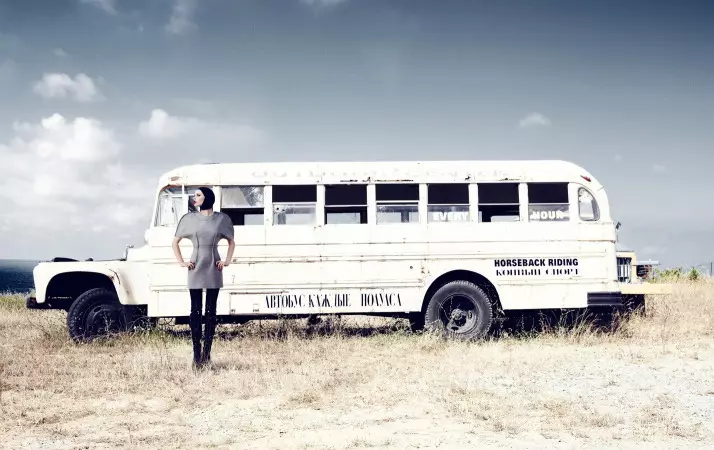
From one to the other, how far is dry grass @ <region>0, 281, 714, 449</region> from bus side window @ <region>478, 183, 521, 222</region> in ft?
6.33

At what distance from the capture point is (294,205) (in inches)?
363

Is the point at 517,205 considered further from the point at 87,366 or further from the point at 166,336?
the point at 87,366

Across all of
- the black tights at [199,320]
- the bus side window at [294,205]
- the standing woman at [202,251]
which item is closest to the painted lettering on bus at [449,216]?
the bus side window at [294,205]

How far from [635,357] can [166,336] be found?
6.81 m

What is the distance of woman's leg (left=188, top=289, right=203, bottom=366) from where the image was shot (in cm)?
696

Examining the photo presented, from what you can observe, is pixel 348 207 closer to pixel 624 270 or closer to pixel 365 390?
pixel 365 390

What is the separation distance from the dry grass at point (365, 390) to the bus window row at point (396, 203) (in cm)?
181

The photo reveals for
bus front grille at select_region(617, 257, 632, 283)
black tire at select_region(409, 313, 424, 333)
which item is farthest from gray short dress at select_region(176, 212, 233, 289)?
bus front grille at select_region(617, 257, 632, 283)

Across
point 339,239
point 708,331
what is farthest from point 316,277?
point 708,331

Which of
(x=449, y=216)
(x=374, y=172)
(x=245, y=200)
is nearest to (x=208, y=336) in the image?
(x=245, y=200)

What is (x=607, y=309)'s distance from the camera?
9172 mm

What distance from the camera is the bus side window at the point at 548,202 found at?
30.5ft

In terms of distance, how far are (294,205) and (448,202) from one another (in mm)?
2371

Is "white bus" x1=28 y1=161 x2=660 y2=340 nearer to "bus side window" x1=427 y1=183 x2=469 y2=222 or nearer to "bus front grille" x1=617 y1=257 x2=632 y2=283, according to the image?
"bus side window" x1=427 y1=183 x2=469 y2=222
